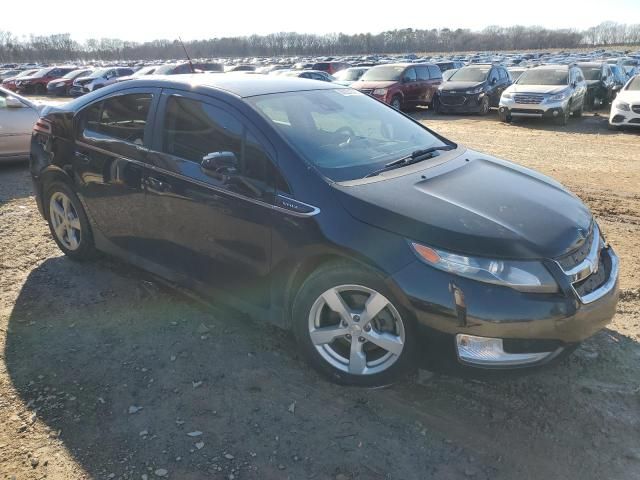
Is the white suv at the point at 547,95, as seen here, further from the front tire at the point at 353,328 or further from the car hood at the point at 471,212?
the front tire at the point at 353,328

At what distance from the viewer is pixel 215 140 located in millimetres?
3307

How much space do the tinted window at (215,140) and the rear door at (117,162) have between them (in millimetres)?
261

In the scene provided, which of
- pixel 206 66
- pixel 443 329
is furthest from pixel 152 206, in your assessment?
pixel 206 66

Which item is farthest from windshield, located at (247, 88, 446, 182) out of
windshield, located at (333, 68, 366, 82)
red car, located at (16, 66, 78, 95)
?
red car, located at (16, 66, 78, 95)

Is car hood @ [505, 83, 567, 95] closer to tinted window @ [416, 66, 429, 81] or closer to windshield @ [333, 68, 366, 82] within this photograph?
tinted window @ [416, 66, 429, 81]

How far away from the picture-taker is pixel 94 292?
4.16 metres

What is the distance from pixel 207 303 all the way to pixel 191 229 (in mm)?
726

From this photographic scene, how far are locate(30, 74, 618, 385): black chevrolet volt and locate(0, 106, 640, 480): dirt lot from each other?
292 mm

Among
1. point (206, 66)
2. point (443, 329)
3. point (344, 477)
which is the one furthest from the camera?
point (206, 66)

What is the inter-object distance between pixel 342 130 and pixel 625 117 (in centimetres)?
1176

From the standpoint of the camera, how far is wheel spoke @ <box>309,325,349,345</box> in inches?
114

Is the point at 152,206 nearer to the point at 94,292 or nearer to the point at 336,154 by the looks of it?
the point at 94,292

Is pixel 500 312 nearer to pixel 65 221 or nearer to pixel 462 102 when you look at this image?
pixel 65 221

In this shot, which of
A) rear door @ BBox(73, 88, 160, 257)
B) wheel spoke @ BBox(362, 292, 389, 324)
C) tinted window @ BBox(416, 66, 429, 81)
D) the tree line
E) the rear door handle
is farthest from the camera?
the tree line
